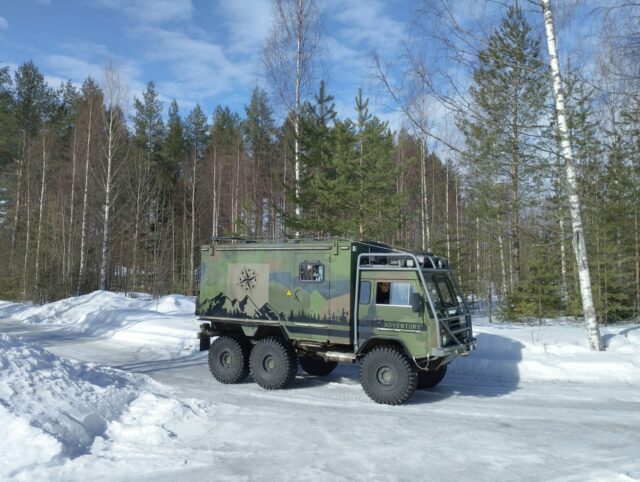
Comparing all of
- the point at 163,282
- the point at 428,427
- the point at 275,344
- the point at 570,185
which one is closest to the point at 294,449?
the point at 428,427

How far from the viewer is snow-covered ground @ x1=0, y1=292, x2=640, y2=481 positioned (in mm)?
5012

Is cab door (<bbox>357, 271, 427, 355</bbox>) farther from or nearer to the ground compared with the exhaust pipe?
farther from the ground

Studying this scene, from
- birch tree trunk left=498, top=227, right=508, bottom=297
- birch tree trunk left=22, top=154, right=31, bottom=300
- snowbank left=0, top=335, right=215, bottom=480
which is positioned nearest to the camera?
snowbank left=0, top=335, right=215, bottom=480

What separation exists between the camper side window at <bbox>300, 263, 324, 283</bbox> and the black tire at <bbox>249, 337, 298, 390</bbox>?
1.40m

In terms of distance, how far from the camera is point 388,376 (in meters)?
7.93

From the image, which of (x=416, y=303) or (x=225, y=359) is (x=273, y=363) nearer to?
(x=225, y=359)

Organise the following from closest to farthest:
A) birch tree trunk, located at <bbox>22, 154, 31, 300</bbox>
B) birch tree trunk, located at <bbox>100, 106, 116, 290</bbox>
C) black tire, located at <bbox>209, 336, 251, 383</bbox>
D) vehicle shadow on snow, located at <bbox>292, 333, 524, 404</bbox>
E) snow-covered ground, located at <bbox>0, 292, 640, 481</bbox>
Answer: snow-covered ground, located at <bbox>0, 292, 640, 481</bbox>
vehicle shadow on snow, located at <bbox>292, 333, 524, 404</bbox>
black tire, located at <bbox>209, 336, 251, 383</bbox>
birch tree trunk, located at <bbox>100, 106, 116, 290</bbox>
birch tree trunk, located at <bbox>22, 154, 31, 300</bbox>

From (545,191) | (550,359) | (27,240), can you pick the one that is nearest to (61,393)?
(550,359)

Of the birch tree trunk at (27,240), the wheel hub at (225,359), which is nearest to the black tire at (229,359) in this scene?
the wheel hub at (225,359)

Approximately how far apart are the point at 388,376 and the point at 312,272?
2304 mm

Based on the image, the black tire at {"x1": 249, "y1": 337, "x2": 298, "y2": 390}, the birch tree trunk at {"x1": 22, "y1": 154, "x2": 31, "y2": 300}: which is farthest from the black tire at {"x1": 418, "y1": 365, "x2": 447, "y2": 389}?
the birch tree trunk at {"x1": 22, "y1": 154, "x2": 31, "y2": 300}

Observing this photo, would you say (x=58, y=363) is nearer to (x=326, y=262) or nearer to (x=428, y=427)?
(x=326, y=262)

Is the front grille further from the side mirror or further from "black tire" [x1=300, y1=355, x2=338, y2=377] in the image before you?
"black tire" [x1=300, y1=355, x2=338, y2=377]

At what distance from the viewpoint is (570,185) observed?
37.5ft
